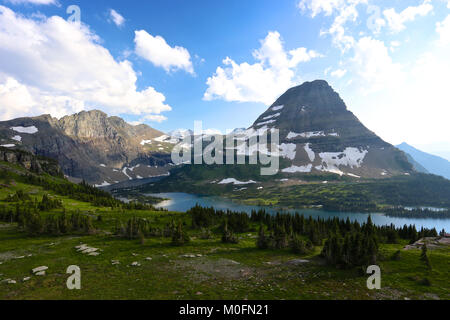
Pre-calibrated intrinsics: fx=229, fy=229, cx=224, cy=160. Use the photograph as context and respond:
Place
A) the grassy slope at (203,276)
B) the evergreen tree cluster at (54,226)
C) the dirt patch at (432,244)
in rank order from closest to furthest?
1. the grassy slope at (203,276)
2. the dirt patch at (432,244)
3. the evergreen tree cluster at (54,226)

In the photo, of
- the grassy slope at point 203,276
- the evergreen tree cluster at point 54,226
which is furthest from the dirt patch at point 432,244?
the evergreen tree cluster at point 54,226

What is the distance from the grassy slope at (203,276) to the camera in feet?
76.1

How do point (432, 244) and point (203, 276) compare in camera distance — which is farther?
point (432, 244)

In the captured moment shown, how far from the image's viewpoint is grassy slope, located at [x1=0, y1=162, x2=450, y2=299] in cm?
2319

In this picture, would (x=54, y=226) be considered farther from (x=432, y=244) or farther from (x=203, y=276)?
(x=432, y=244)

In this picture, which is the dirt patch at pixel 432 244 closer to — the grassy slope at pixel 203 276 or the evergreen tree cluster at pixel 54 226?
the grassy slope at pixel 203 276

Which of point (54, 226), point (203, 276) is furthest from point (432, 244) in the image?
point (54, 226)

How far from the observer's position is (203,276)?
28672mm

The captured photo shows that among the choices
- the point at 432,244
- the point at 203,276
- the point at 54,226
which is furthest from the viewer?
the point at 54,226

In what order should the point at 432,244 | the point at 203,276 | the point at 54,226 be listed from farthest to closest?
the point at 54,226 → the point at 432,244 → the point at 203,276

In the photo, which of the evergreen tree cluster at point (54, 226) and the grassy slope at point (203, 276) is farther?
the evergreen tree cluster at point (54, 226)

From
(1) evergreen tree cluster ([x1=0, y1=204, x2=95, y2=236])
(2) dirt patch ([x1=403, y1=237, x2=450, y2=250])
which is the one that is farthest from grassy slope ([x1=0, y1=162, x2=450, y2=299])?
(1) evergreen tree cluster ([x1=0, y1=204, x2=95, y2=236])
